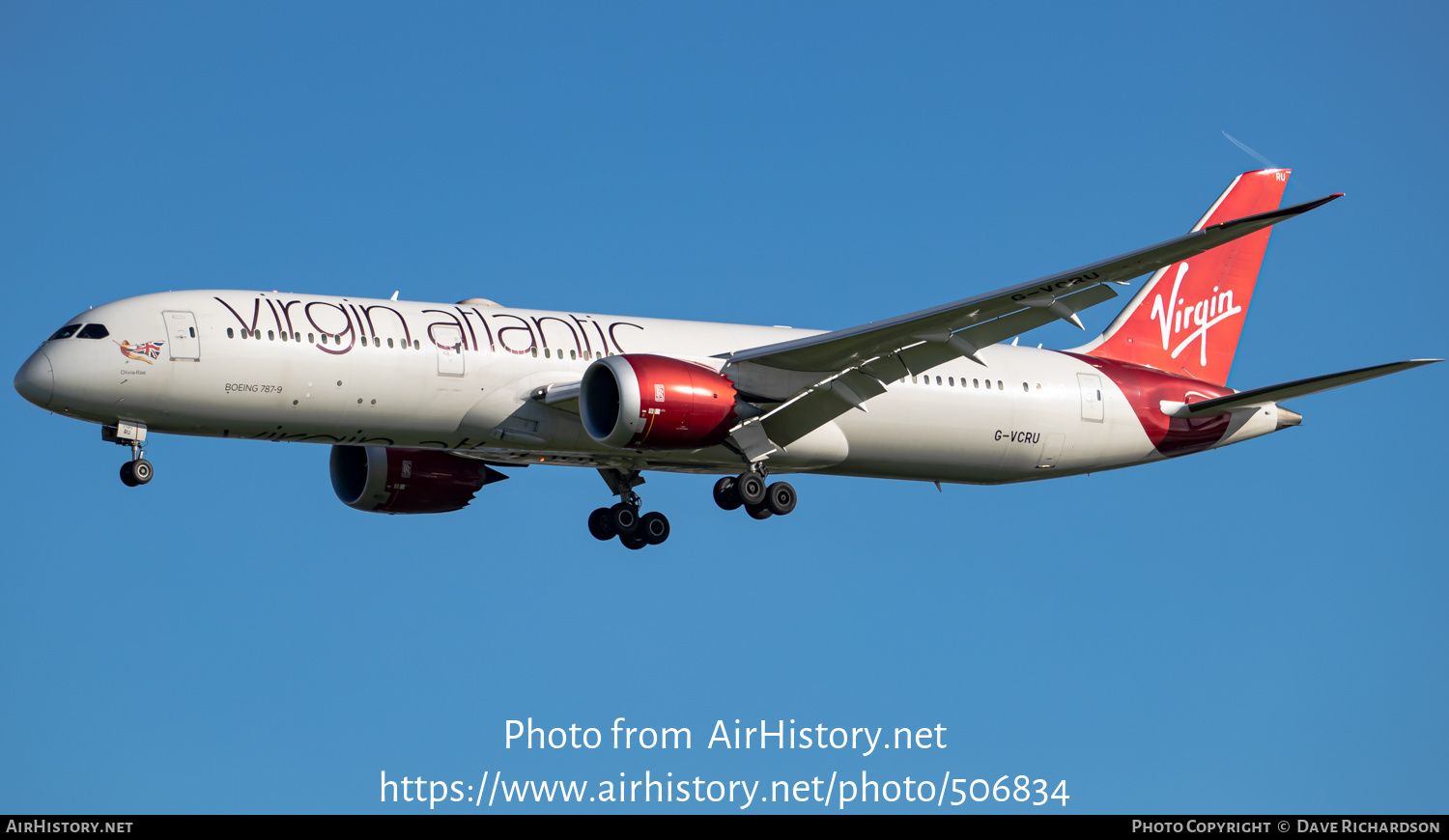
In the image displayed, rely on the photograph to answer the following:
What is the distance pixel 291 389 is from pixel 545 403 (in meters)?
5.00

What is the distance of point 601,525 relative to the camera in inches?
1532

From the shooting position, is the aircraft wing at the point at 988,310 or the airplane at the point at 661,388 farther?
the airplane at the point at 661,388

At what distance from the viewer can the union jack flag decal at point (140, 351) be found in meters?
30.6

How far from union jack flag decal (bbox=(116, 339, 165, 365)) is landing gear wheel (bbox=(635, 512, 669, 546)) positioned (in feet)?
40.1

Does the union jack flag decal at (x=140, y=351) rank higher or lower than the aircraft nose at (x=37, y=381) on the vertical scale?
higher

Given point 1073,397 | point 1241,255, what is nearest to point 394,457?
point 1073,397

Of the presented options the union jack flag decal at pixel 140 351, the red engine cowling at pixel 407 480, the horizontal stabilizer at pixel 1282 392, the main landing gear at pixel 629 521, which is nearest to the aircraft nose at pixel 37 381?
the union jack flag decal at pixel 140 351

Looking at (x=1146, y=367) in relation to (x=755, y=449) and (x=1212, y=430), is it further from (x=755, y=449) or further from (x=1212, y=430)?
(x=755, y=449)

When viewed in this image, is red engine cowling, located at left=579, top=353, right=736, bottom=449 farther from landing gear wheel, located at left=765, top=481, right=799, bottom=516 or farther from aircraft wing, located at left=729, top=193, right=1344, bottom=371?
landing gear wheel, located at left=765, top=481, right=799, bottom=516

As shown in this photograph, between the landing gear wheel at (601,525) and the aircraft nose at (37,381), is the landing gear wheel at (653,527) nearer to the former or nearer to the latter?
the landing gear wheel at (601,525)

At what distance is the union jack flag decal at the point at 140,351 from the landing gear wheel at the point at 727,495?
12.0 m

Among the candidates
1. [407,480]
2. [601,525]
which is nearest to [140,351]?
[407,480]

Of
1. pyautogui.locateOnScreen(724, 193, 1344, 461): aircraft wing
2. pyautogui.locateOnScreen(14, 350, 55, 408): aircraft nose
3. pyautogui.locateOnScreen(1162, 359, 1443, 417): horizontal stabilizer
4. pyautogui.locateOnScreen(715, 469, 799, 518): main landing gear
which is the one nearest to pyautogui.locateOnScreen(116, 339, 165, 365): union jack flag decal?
pyautogui.locateOnScreen(14, 350, 55, 408): aircraft nose

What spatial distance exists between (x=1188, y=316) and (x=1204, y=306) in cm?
66
